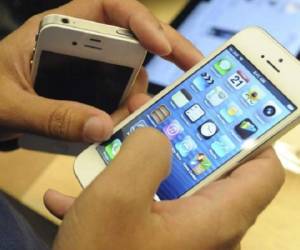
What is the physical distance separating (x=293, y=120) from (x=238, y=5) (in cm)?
38

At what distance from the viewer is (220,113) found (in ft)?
1.93

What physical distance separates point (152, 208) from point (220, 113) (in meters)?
0.17

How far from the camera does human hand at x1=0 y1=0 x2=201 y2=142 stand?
1.83ft

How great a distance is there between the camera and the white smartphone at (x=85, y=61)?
0.57 m

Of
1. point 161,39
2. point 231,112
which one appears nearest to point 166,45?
point 161,39

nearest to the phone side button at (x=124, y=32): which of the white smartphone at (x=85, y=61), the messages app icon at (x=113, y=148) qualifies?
the white smartphone at (x=85, y=61)

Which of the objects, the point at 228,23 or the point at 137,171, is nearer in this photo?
the point at 137,171

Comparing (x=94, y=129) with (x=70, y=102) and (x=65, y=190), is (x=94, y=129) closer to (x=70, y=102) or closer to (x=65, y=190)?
(x=70, y=102)

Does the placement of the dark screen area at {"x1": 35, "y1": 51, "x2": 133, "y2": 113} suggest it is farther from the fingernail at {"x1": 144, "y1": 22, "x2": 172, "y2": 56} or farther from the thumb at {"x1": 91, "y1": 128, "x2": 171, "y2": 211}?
the thumb at {"x1": 91, "y1": 128, "x2": 171, "y2": 211}

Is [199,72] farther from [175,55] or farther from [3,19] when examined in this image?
[3,19]

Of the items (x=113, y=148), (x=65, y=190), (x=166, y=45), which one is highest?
(x=166, y=45)

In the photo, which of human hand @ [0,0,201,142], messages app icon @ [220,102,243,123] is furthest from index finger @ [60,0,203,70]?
messages app icon @ [220,102,243,123]

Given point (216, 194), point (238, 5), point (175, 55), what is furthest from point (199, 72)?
point (238, 5)

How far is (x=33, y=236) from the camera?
0.55m
